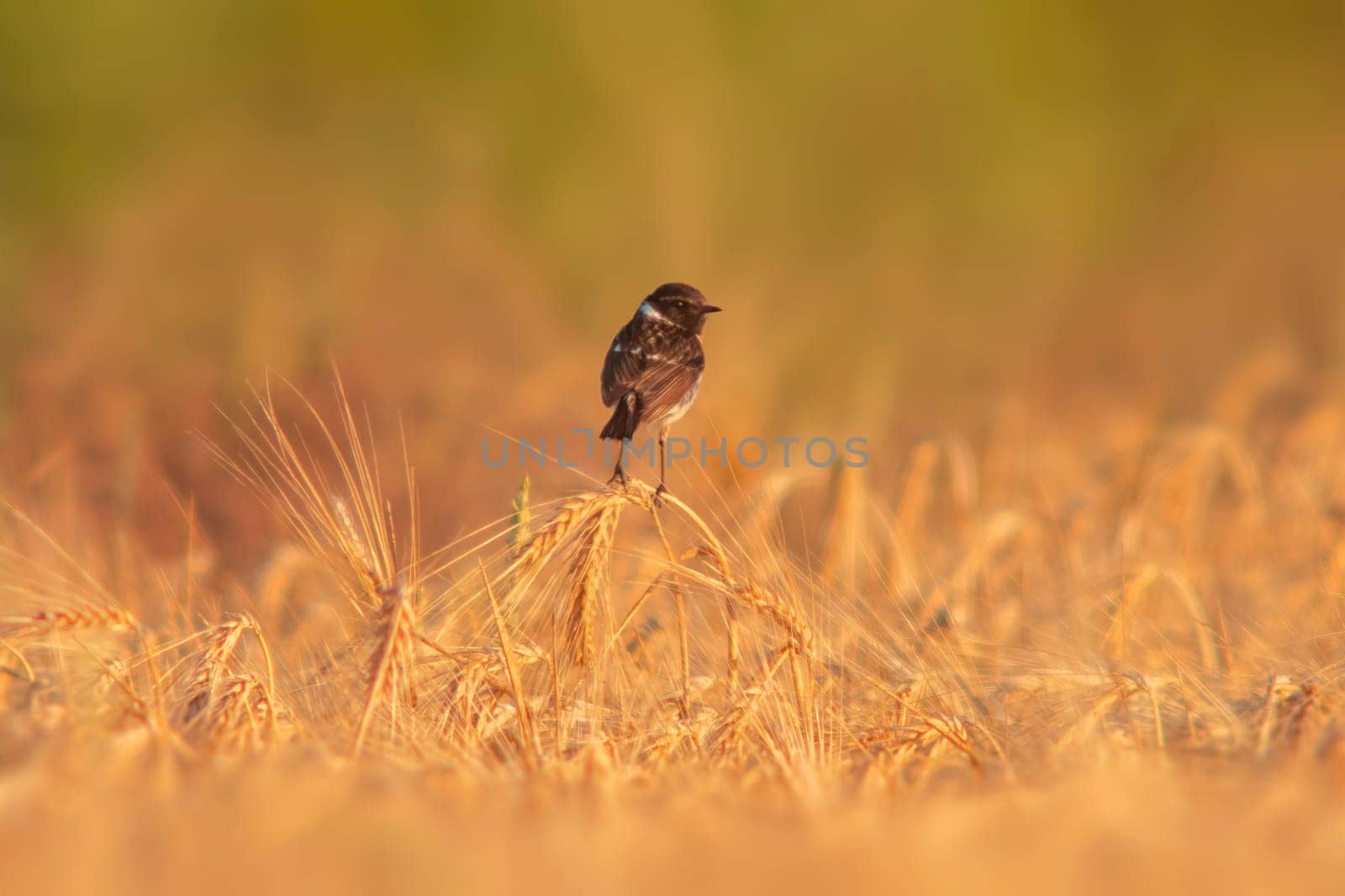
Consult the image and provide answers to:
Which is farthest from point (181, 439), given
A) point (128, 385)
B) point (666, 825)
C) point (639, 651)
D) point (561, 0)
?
point (561, 0)

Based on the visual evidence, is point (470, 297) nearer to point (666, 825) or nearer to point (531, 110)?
point (666, 825)

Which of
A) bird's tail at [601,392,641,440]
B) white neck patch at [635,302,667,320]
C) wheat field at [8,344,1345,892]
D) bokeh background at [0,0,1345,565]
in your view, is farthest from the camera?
bokeh background at [0,0,1345,565]

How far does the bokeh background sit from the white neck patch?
0.72 metres

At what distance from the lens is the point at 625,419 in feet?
13.6

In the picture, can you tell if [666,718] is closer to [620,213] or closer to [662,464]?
[662,464]

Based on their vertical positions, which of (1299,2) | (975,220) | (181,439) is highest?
(1299,2)

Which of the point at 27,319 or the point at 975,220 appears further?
the point at 975,220

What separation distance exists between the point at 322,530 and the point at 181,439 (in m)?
6.24

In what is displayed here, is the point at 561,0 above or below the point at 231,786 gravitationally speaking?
above

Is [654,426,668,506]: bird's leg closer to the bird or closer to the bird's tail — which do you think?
the bird

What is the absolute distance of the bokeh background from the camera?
9422 millimetres

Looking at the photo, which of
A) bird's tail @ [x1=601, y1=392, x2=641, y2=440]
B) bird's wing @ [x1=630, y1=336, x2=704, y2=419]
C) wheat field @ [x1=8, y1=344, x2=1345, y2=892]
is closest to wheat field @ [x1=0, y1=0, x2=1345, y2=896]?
Answer: wheat field @ [x1=8, y1=344, x2=1345, y2=892]

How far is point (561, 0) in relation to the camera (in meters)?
22.8

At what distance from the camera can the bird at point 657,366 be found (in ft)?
13.8
